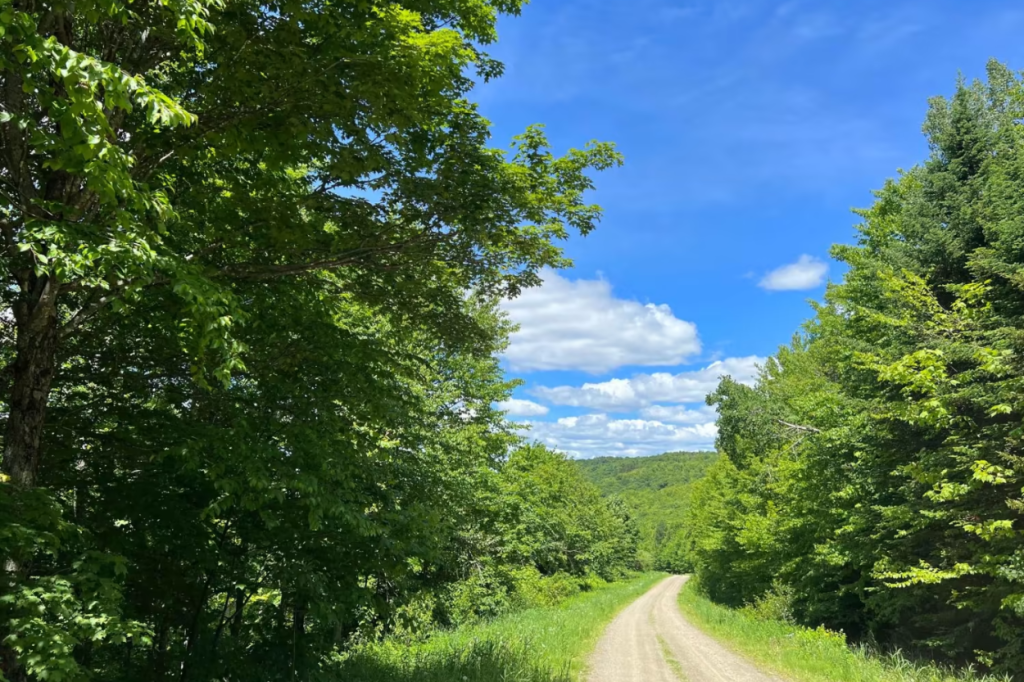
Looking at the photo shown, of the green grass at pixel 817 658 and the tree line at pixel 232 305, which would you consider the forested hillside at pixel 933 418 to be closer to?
the green grass at pixel 817 658

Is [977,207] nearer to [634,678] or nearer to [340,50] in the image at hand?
[634,678]

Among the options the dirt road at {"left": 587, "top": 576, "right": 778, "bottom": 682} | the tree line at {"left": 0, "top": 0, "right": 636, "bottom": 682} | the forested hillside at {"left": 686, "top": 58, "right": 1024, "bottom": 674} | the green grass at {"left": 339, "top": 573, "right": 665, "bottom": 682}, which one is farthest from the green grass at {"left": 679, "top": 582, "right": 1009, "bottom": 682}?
the tree line at {"left": 0, "top": 0, "right": 636, "bottom": 682}

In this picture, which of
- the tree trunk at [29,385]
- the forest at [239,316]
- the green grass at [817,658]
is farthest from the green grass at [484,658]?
the tree trunk at [29,385]

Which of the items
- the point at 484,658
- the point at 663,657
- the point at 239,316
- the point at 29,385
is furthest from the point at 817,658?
the point at 29,385

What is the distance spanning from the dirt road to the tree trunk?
1150cm

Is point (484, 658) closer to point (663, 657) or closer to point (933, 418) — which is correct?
point (663, 657)

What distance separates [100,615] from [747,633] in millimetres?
21356

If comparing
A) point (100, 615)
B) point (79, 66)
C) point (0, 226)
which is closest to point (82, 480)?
point (100, 615)

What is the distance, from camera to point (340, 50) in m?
4.96

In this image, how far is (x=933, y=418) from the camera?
459 inches

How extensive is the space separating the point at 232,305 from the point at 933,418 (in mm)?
12888

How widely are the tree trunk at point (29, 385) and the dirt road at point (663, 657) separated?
11.5 m

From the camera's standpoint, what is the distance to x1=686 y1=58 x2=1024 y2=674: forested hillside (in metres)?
11.5

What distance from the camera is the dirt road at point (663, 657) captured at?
13.5 metres
